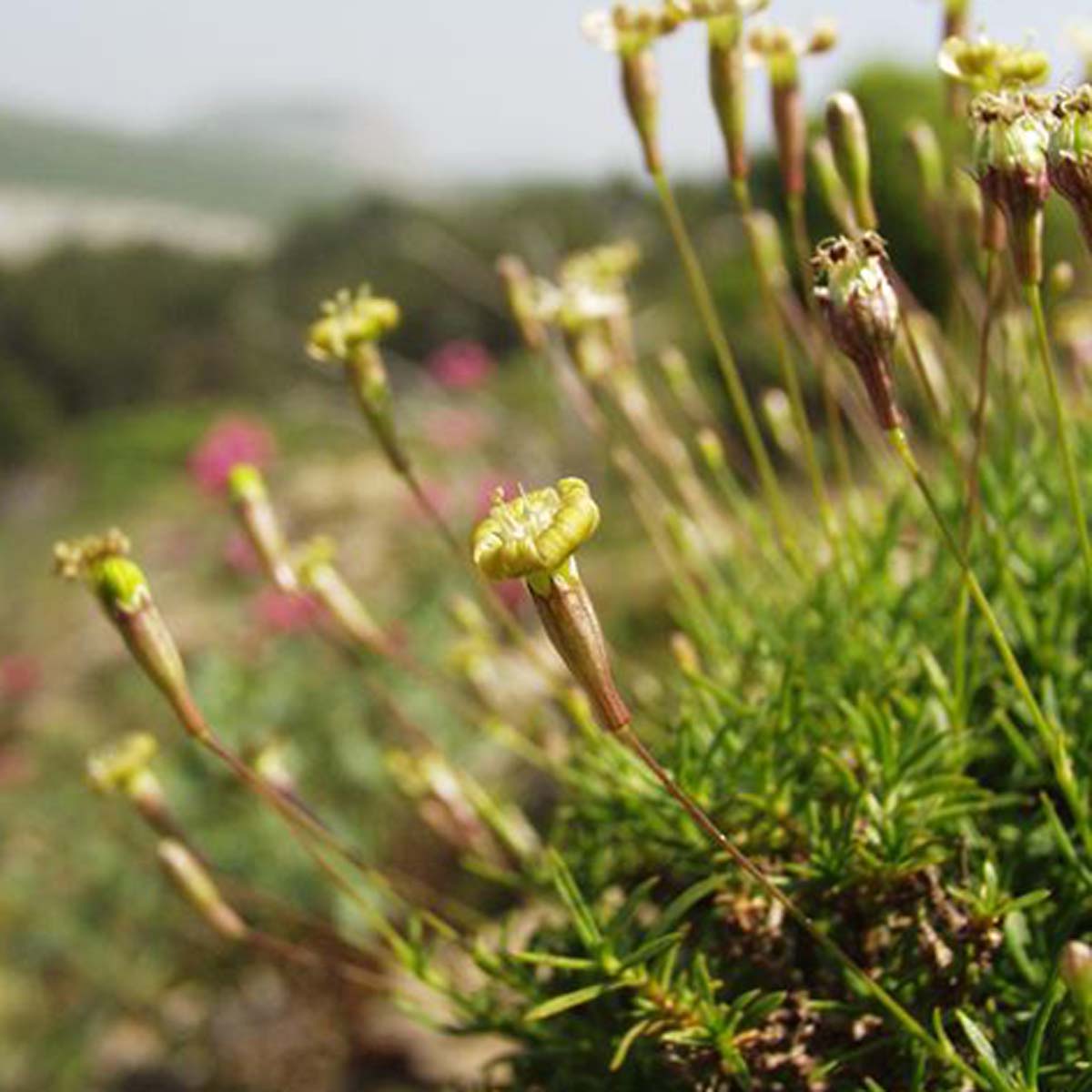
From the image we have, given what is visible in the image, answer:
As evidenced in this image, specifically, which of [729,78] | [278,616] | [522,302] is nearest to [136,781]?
[522,302]

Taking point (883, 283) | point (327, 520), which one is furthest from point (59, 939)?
point (327, 520)

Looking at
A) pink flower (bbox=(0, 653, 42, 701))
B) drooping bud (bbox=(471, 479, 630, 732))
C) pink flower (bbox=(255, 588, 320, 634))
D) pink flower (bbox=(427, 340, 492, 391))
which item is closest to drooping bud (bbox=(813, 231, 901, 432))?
drooping bud (bbox=(471, 479, 630, 732))

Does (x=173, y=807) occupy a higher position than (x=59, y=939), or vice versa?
(x=173, y=807)

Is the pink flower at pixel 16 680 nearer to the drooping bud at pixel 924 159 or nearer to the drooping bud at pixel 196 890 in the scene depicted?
the drooping bud at pixel 196 890

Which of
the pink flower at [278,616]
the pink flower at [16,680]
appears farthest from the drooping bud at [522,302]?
the pink flower at [16,680]

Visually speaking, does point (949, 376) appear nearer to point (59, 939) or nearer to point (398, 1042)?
point (398, 1042)

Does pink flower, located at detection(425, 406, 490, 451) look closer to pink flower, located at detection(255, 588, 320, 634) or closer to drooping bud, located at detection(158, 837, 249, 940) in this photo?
pink flower, located at detection(255, 588, 320, 634)
